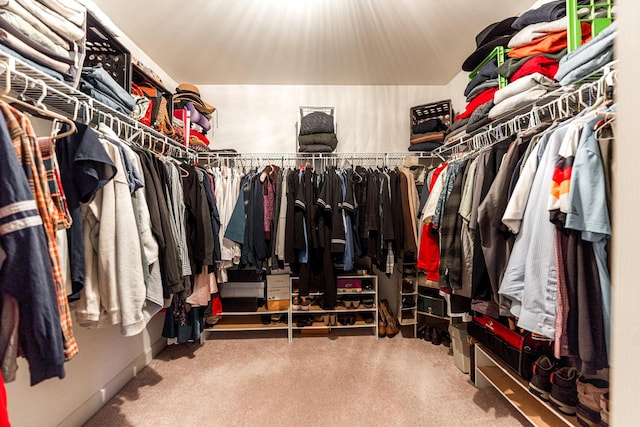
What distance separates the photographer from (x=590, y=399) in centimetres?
99

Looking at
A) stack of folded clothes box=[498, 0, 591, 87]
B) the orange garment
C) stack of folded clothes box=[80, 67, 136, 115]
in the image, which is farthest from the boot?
stack of folded clothes box=[80, 67, 136, 115]

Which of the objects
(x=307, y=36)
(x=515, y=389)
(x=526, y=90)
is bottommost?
(x=515, y=389)

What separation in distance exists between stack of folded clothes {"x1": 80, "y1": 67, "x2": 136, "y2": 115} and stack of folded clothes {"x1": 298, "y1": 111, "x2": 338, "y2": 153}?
131cm

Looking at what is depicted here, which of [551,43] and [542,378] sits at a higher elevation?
[551,43]

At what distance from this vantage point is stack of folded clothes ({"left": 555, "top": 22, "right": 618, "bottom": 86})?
0.88 m

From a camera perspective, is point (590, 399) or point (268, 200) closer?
point (590, 399)

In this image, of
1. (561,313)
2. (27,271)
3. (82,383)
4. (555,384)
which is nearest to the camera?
(27,271)

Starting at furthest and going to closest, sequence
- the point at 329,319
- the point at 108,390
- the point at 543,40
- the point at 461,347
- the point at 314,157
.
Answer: the point at 314,157 < the point at 329,319 < the point at 461,347 < the point at 108,390 < the point at 543,40

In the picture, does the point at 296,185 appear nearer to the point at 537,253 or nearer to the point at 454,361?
the point at 537,253

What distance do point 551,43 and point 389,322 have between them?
216 centimetres

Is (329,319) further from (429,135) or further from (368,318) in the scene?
(429,135)

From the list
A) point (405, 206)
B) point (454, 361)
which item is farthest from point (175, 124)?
point (454, 361)

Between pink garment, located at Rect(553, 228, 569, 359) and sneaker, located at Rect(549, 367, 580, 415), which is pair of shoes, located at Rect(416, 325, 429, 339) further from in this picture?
pink garment, located at Rect(553, 228, 569, 359)

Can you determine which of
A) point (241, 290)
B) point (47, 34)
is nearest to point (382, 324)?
point (241, 290)
